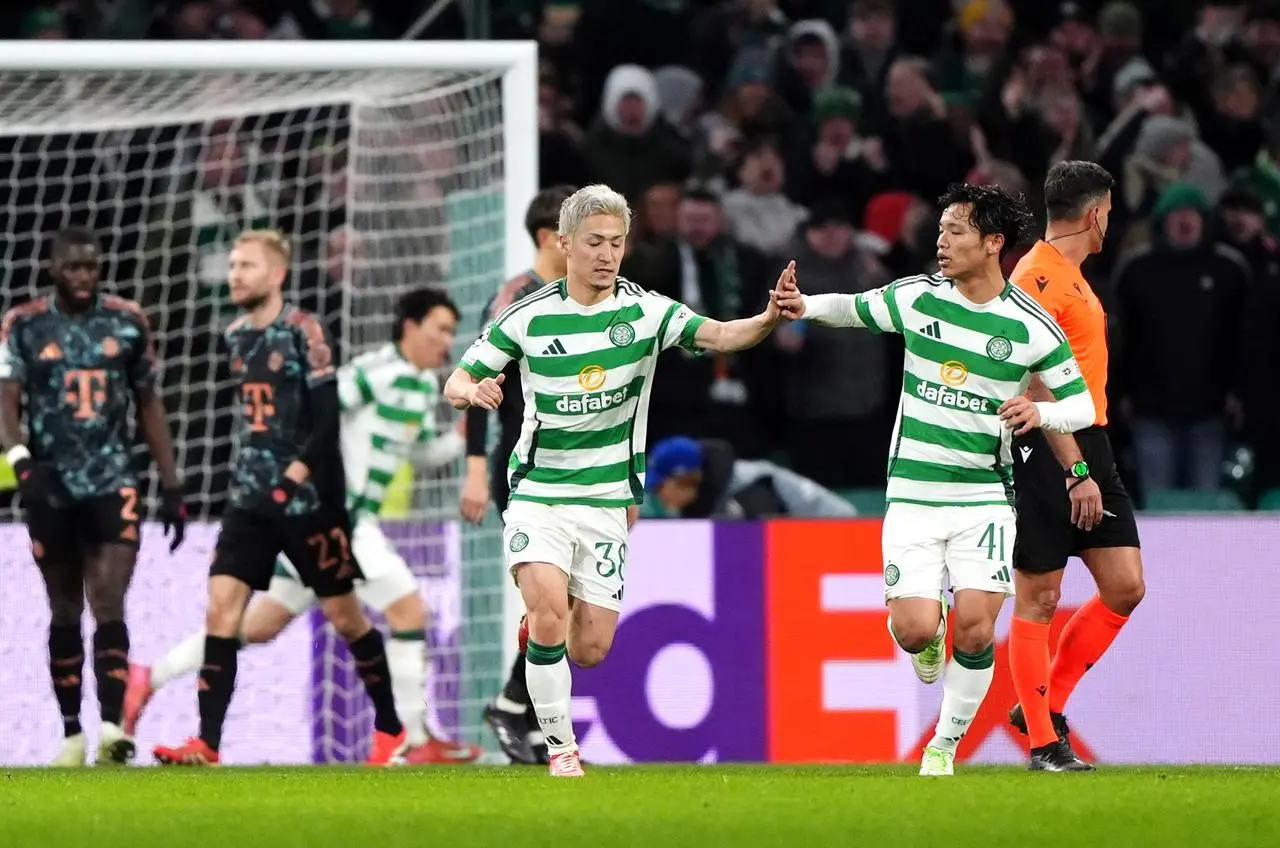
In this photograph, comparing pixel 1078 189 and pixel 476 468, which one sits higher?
pixel 1078 189

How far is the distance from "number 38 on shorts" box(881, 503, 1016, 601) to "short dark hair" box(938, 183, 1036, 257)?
911mm

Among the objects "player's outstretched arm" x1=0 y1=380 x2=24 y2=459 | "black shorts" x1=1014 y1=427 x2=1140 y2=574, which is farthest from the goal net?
"black shorts" x1=1014 y1=427 x2=1140 y2=574

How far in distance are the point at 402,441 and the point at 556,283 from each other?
288cm

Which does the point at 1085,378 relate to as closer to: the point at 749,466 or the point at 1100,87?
the point at 749,466

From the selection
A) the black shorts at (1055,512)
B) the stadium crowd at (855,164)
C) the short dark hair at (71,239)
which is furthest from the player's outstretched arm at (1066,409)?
the stadium crowd at (855,164)

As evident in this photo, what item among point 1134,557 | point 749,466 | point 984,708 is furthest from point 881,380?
point 1134,557

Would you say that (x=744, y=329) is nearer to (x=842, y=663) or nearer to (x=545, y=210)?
(x=545, y=210)

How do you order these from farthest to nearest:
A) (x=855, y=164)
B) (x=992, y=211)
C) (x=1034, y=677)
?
(x=855, y=164)
(x=1034, y=677)
(x=992, y=211)

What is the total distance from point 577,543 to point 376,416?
9.91 feet

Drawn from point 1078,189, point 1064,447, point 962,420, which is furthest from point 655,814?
point 1078,189

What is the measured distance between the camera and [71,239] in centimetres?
980

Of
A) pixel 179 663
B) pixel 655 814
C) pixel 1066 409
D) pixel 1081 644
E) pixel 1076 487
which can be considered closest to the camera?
pixel 655 814

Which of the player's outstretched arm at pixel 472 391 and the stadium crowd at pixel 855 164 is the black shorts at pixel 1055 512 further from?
the stadium crowd at pixel 855 164

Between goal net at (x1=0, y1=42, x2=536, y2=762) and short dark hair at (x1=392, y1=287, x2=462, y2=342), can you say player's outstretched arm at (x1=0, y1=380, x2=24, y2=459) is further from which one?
short dark hair at (x1=392, y1=287, x2=462, y2=342)
